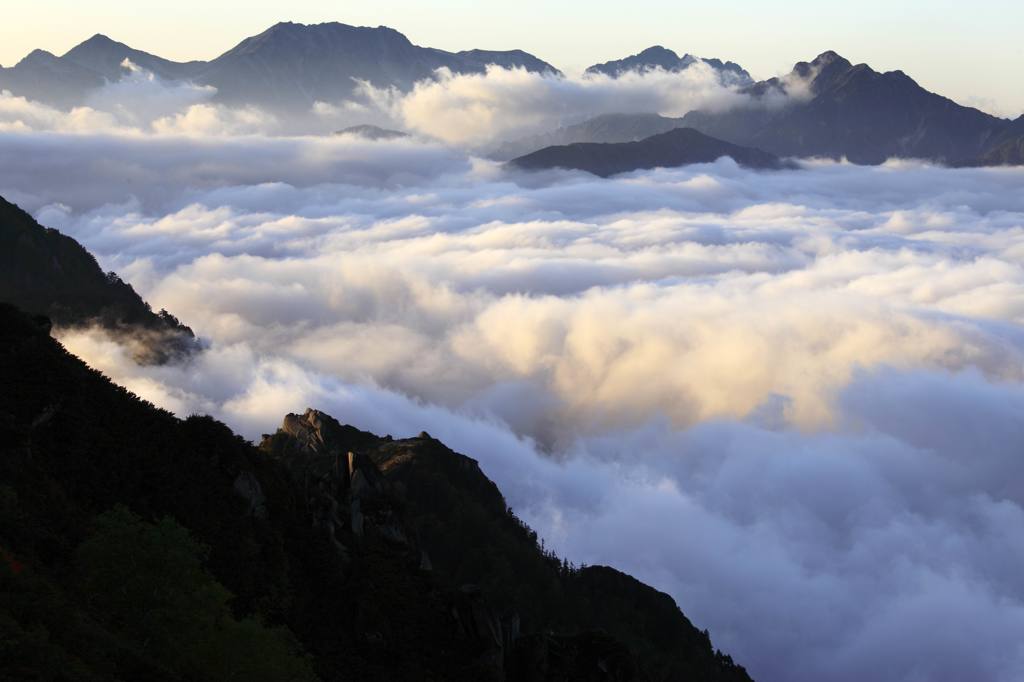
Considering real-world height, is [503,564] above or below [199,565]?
above

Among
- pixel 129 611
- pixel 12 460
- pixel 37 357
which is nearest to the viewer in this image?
pixel 129 611

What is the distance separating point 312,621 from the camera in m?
71.8

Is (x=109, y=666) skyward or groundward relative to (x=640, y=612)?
groundward

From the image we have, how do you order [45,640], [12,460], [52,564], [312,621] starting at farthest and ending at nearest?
[312,621] → [12,460] → [52,564] → [45,640]

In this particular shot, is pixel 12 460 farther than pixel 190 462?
No

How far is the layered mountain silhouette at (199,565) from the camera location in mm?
45406

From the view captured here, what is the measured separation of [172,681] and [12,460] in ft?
86.8

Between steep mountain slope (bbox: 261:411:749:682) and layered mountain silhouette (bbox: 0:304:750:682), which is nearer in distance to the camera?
layered mountain silhouette (bbox: 0:304:750:682)

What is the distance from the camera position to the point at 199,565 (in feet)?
163

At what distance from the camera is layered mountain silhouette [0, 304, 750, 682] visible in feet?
149

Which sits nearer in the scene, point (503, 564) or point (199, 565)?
point (199, 565)

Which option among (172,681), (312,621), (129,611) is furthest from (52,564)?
(312,621)

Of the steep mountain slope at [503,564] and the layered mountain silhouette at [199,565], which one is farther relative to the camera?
the steep mountain slope at [503,564]

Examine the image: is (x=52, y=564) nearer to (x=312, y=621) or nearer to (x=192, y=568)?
(x=192, y=568)
